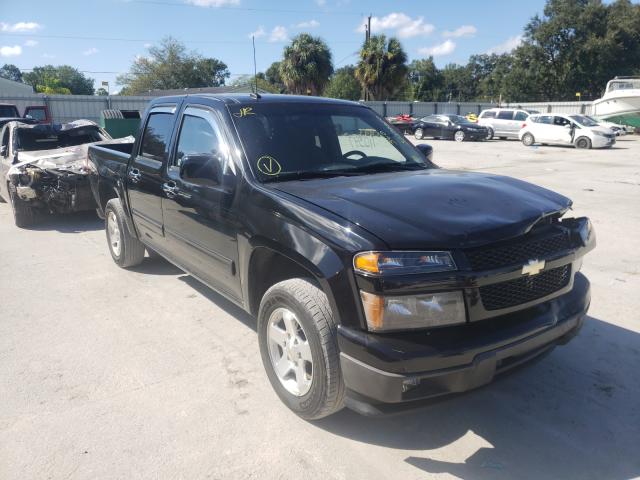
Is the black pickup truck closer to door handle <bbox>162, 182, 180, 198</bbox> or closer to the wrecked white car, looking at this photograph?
door handle <bbox>162, 182, 180, 198</bbox>

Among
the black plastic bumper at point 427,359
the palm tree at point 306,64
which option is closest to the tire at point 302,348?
the black plastic bumper at point 427,359

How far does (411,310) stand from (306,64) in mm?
38303

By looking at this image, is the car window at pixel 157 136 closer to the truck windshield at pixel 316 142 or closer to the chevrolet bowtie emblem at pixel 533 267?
the truck windshield at pixel 316 142

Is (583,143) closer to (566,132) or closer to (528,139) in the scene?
(566,132)

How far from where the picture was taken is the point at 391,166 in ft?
12.5

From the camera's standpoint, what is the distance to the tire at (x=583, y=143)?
72.3 feet

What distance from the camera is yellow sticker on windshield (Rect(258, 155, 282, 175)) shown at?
3.31 m

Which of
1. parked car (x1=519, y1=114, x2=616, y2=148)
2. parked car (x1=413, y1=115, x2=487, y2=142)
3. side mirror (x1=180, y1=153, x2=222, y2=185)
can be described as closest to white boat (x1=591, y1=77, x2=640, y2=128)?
parked car (x1=519, y1=114, x2=616, y2=148)

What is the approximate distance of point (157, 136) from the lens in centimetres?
459

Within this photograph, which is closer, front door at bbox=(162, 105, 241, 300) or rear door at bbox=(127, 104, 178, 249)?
front door at bbox=(162, 105, 241, 300)

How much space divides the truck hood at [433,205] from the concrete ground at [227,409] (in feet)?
2.61

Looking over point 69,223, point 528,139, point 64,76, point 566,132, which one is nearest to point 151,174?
point 69,223

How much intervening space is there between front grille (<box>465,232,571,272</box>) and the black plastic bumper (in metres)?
0.30

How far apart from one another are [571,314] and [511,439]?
0.77 m
